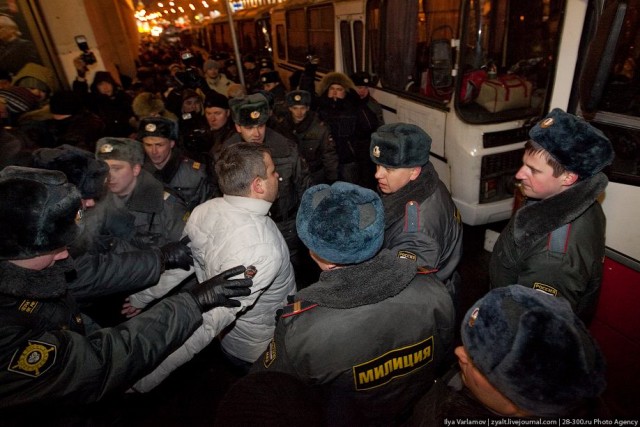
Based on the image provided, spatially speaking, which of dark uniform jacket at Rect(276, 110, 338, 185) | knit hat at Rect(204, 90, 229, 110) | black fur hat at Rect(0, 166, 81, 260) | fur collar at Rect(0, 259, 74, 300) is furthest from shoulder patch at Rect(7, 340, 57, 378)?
knit hat at Rect(204, 90, 229, 110)

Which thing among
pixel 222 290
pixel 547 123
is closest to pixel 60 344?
pixel 222 290

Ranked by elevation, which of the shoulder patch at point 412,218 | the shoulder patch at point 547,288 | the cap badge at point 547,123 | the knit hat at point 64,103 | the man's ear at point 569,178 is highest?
the knit hat at point 64,103

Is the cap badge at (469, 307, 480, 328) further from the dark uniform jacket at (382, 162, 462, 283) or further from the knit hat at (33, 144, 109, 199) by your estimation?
the knit hat at (33, 144, 109, 199)

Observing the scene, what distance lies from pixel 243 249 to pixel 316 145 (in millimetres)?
3027

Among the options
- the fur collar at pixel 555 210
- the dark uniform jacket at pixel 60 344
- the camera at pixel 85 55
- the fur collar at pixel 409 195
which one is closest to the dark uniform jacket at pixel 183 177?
the dark uniform jacket at pixel 60 344

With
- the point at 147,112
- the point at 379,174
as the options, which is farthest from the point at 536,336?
the point at 147,112

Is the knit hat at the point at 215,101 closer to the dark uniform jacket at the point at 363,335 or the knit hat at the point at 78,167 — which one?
the knit hat at the point at 78,167

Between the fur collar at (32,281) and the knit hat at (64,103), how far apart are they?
4192 millimetres

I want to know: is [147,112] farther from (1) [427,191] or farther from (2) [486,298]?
(2) [486,298]

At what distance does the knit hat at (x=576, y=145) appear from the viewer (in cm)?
160

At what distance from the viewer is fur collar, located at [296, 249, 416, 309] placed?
1.20 m

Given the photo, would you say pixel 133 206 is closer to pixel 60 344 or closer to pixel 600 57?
pixel 60 344

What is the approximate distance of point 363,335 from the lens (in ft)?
3.92

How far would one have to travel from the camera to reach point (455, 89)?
3705 mm
